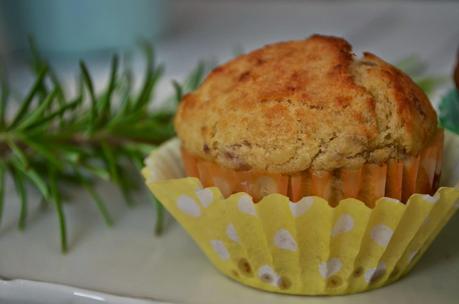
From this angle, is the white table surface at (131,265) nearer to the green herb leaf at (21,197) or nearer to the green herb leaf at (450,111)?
the green herb leaf at (21,197)

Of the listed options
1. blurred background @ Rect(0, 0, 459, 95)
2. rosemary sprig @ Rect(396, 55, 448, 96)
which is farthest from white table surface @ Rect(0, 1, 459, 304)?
blurred background @ Rect(0, 0, 459, 95)

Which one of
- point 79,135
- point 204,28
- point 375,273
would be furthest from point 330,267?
point 204,28

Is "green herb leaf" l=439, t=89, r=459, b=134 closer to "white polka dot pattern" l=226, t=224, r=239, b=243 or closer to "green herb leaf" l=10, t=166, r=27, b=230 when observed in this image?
"white polka dot pattern" l=226, t=224, r=239, b=243

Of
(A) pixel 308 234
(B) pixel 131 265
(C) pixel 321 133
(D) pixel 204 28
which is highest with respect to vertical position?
(C) pixel 321 133

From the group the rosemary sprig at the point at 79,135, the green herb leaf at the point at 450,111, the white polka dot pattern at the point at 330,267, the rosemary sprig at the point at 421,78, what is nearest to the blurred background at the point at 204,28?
the rosemary sprig at the point at 421,78

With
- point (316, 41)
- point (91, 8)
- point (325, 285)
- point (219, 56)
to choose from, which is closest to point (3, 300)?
point (325, 285)

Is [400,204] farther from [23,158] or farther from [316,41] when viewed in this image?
[23,158]

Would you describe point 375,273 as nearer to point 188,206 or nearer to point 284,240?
point 284,240
